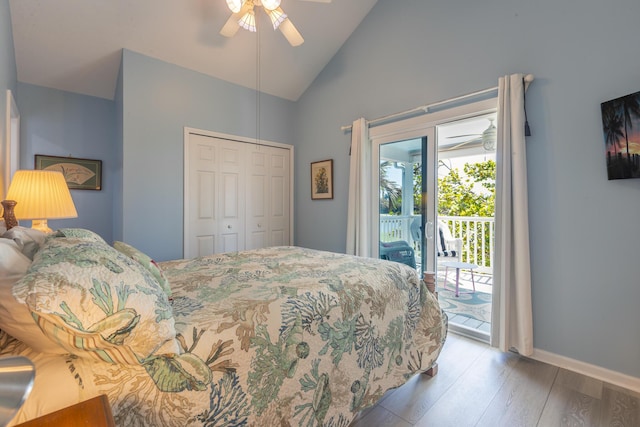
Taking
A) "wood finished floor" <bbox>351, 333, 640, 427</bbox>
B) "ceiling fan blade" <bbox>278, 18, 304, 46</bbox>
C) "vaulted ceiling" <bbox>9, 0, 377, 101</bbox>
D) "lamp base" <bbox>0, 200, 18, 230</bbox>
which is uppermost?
"vaulted ceiling" <bbox>9, 0, 377, 101</bbox>

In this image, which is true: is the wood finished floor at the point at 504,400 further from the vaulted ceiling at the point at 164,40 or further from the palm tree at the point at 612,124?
the vaulted ceiling at the point at 164,40

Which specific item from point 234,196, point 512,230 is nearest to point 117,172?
point 234,196

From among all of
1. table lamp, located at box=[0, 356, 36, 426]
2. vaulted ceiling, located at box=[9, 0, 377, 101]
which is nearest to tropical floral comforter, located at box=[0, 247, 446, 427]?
table lamp, located at box=[0, 356, 36, 426]

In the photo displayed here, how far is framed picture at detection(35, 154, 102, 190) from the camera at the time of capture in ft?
9.94

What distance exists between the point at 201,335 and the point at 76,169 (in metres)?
3.39

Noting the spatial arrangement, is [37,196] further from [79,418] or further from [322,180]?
[322,180]

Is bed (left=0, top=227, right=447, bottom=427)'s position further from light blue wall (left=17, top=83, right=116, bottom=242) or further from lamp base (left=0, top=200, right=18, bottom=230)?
light blue wall (left=17, top=83, right=116, bottom=242)

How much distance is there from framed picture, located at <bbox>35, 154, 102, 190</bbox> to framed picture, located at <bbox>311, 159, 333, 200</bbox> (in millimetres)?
2598

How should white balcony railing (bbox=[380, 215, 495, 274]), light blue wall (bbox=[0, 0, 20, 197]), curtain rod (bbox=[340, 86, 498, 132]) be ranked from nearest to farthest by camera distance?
light blue wall (bbox=[0, 0, 20, 197]) < curtain rod (bbox=[340, 86, 498, 132]) < white balcony railing (bbox=[380, 215, 495, 274])

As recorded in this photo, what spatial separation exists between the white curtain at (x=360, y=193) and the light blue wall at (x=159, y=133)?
1.62 m

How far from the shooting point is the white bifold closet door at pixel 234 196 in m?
3.28

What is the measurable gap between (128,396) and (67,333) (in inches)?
10.7

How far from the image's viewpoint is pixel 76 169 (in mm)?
3195

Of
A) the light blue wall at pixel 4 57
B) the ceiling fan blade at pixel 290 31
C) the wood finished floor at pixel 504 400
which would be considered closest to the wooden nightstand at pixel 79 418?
the wood finished floor at pixel 504 400
